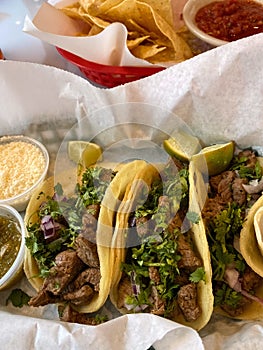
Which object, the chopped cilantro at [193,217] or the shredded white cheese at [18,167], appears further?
the shredded white cheese at [18,167]

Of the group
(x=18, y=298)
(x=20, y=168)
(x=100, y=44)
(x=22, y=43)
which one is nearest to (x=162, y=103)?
(x=100, y=44)

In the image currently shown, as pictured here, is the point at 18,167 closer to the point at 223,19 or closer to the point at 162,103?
the point at 162,103

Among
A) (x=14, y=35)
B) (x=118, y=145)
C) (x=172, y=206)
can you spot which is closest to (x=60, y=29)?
(x=14, y=35)

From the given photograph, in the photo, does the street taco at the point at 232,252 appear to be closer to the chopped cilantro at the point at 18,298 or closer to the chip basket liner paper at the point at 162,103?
the chip basket liner paper at the point at 162,103

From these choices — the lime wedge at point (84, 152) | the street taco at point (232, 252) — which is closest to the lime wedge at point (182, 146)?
the street taco at point (232, 252)

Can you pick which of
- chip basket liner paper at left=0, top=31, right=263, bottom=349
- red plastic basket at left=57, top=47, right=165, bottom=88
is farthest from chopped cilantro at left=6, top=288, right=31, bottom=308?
red plastic basket at left=57, top=47, right=165, bottom=88
